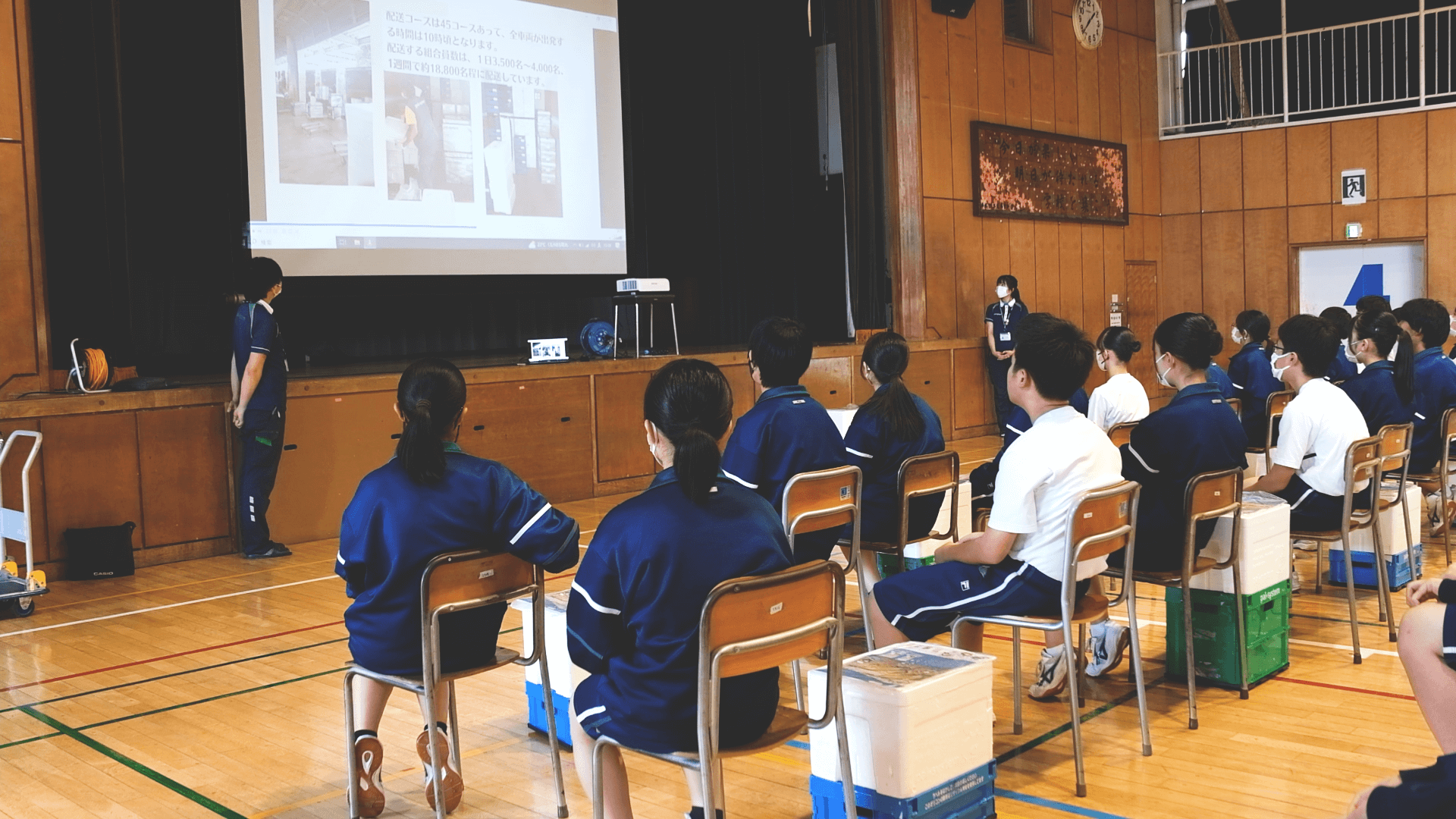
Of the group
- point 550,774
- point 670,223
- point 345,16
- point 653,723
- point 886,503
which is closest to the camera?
point 653,723

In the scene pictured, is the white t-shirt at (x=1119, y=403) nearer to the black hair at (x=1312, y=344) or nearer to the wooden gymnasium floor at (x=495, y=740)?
the wooden gymnasium floor at (x=495, y=740)

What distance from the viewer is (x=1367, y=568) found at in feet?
17.5

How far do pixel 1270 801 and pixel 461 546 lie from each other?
203 cm

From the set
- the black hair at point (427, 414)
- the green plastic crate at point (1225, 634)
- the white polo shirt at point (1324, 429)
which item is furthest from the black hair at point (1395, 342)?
the black hair at point (427, 414)

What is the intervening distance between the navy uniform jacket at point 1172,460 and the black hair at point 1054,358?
1.95 ft

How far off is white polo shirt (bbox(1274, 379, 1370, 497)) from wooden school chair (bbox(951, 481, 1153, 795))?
1331 mm

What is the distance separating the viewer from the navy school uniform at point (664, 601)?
2.27 meters

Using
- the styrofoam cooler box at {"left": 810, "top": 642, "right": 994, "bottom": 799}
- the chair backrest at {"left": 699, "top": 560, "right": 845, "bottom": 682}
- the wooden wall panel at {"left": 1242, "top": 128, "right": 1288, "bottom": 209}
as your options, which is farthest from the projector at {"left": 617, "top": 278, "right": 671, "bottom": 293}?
the wooden wall panel at {"left": 1242, "top": 128, "right": 1288, "bottom": 209}

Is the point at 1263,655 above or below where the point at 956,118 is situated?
below

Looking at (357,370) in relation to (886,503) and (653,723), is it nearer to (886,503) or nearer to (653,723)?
(886,503)

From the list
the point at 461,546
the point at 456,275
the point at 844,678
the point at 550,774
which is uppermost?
the point at 456,275

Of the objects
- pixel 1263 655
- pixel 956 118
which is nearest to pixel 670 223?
pixel 956 118

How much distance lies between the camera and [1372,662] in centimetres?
416

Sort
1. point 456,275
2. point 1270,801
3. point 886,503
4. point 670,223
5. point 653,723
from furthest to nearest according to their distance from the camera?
point 670,223 < point 456,275 < point 886,503 < point 1270,801 < point 653,723
